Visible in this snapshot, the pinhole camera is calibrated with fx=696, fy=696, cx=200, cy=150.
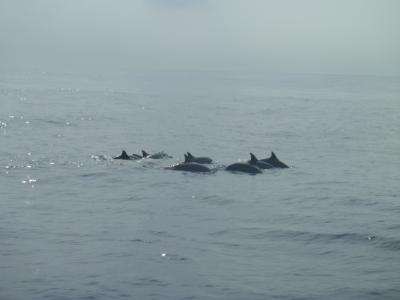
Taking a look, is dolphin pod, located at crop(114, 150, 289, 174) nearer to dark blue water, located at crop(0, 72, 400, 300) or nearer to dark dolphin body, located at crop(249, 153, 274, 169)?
dark dolphin body, located at crop(249, 153, 274, 169)

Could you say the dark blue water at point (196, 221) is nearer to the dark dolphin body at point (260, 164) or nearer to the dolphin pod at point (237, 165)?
the dolphin pod at point (237, 165)

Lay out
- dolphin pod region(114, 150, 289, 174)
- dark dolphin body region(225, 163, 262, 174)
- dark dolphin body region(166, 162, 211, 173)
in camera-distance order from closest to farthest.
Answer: dark dolphin body region(225, 163, 262, 174), dolphin pod region(114, 150, 289, 174), dark dolphin body region(166, 162, 211, 173)

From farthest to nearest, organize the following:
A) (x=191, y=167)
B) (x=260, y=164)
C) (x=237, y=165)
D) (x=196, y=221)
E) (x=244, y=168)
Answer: (x=260, y=164)
(x=191, y=167)
(x=237, y=165)
(x=244, y=168)
(x=196, y=221)

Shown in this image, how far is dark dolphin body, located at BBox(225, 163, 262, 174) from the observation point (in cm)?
3216

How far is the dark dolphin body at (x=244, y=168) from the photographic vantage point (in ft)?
105

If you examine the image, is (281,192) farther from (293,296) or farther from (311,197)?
(293,296)

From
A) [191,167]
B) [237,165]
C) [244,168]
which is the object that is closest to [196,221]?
[244,168]

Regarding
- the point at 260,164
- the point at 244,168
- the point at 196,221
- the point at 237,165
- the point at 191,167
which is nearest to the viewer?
the point at 196,221

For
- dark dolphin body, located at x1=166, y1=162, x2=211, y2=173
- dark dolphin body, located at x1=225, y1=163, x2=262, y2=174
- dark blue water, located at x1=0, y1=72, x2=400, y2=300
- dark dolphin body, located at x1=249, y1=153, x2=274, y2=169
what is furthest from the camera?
dark dolphin body, located at x1=249, y1=153, x2=274, y2=169

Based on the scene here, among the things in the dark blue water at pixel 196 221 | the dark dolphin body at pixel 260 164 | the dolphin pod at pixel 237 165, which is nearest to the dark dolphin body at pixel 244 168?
the dolphin pod at pixel 237 165

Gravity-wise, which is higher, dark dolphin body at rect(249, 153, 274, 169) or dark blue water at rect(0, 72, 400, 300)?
dark dolphin body at rect(249, 153, 274, 169)

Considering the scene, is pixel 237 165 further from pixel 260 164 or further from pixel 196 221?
pixel 196 221

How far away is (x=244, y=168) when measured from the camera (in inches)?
1273

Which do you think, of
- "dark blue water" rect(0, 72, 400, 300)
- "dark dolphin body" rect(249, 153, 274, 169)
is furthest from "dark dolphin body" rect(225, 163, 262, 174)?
"dark blue water" rect(0, 72, 400, 300)
